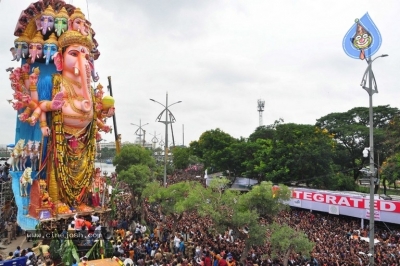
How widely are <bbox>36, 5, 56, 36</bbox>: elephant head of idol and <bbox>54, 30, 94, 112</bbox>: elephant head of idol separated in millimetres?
920

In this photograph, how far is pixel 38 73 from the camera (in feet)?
70.5

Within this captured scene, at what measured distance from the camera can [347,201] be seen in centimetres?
2544

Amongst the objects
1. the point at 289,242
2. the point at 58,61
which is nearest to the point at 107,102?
the point at 58,61

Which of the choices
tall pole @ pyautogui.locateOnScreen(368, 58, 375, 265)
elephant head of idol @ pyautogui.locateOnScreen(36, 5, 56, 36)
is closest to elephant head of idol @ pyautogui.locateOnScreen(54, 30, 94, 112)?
elephant head of idol @ pyautogui.locateOnScreen(36, 5, 56, 36)

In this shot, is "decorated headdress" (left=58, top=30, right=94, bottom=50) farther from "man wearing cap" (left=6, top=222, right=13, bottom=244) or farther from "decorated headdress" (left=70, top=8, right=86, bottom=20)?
"man wearing cap" (left=6, top=222, right=13, bottom=244)

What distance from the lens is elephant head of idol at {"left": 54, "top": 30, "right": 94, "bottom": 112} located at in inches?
857

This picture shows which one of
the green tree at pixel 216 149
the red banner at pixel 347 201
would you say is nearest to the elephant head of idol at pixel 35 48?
the red banner at pixel 347 201

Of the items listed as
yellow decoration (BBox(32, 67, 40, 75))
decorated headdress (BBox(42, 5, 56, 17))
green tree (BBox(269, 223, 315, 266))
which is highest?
decorated headdress (BBox(42, 5, 56, 17))

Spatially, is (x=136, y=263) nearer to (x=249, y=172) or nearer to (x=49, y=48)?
(x=49, y=48)

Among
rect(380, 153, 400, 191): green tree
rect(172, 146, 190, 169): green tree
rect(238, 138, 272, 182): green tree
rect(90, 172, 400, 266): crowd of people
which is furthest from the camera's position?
rect(172, 146, 190, 169): green tree

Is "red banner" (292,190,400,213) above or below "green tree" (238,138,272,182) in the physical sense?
below

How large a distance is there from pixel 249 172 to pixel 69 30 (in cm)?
2488

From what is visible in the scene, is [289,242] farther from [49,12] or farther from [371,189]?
[49,12]

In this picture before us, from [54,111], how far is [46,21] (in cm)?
551
